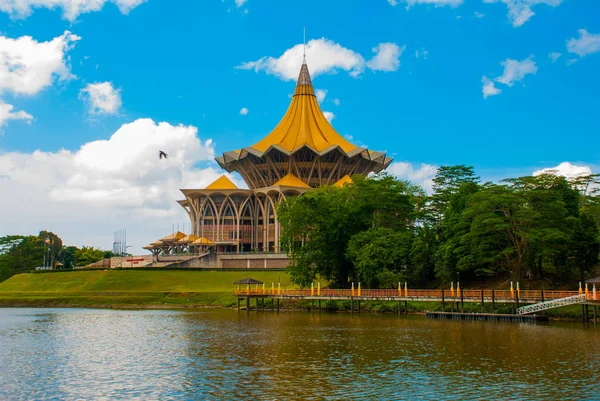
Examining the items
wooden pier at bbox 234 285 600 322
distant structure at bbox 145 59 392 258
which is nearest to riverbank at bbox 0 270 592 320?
wooden pier at bbox 234 285 600 322

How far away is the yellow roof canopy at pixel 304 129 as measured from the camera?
107 m

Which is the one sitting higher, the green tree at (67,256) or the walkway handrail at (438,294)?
the green tree at (67,256)

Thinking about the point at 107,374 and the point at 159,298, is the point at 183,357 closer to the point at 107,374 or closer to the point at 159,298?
the point at 107,374

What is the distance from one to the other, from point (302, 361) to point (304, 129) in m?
84.9

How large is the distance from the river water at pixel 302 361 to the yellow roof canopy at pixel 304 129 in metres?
65.0

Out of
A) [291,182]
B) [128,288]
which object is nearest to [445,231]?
[128,288]

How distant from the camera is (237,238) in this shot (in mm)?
105312

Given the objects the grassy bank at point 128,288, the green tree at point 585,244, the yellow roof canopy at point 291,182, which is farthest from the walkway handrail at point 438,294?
the yellow roof canopy at point 291,182

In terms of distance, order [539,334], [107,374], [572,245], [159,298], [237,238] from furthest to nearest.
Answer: [237,238], [159,298], [572,245], [539,334], [107,374]

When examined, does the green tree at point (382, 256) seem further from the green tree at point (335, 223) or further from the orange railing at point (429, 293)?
the green tree at point (335, 223)

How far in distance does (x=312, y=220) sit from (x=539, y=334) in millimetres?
30246

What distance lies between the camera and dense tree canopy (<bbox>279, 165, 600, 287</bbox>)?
48.6 metres

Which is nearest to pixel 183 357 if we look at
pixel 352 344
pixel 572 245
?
pixel 352 344

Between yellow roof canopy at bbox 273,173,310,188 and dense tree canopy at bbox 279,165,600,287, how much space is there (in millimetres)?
31732
